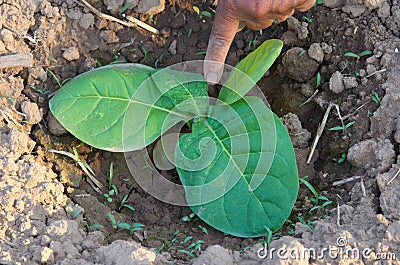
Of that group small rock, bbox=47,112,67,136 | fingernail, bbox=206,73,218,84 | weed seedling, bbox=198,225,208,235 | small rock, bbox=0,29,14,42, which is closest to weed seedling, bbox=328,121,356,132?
fingernail, bbox=206,73,218,84

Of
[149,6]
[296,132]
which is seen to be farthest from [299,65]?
[149,6]

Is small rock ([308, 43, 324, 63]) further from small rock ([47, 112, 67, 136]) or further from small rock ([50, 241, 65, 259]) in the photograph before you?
small rock ([50, 241, 65, 259])

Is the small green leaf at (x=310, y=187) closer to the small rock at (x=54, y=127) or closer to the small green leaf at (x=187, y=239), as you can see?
the small green leaf at (x=187, y=239)

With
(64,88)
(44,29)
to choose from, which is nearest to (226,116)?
(64,88)

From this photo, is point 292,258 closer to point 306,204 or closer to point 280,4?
point 306,204

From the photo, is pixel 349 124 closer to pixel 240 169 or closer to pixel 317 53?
pixel 317 53
